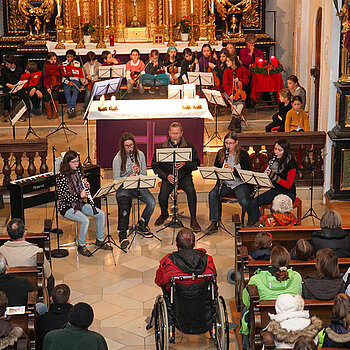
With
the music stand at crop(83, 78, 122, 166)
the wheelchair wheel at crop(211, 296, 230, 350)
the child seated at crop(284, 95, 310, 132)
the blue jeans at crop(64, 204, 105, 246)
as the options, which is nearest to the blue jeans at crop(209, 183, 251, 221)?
the blue jeans at crop(64, 204, 105, 246)

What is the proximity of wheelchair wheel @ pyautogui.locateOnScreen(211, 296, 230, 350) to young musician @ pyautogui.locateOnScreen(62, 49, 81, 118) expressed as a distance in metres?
8.58

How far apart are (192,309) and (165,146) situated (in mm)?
3556

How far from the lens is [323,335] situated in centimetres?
566

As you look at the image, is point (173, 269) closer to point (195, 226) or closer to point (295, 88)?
point (195, 226)

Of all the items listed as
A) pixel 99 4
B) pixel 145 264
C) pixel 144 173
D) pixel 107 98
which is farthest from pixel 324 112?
pixel 99 4

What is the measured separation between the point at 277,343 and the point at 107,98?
889cm

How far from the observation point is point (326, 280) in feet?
20.5

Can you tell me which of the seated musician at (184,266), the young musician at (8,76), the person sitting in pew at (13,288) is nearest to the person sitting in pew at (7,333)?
the person sitting in pew at (13,288)

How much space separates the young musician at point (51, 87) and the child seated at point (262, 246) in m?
8.01

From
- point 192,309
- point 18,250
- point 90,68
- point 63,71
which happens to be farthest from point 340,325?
point 90,68

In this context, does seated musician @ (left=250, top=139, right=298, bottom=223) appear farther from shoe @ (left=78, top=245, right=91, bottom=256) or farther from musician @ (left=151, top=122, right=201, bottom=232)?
shoe @ (left=78, top=245, right=91, bottom=256)

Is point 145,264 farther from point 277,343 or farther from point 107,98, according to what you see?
point 107,98

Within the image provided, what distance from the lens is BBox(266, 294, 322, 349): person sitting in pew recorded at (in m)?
5.47

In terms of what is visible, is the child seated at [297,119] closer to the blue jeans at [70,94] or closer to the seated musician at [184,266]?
the seated musician at [184,266]
